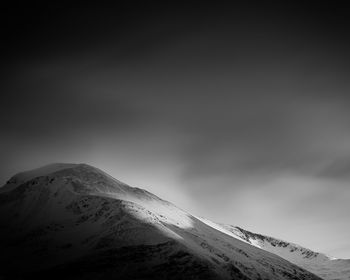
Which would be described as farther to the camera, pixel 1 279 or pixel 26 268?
pixel 26 268

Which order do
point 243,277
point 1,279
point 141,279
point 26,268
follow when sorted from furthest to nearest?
1. point 26,268
2. point 243,277
3. point 141,279
4. point 1,279

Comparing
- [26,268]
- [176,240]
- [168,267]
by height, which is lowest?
[26,268]

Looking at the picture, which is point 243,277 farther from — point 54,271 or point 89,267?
point 54,271

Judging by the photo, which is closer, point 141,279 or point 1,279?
point 1,279

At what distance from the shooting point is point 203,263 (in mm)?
178000

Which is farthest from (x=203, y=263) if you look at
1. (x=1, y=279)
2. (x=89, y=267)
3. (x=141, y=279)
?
(x=1, y=279)

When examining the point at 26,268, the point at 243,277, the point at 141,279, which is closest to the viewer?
the point at 141,279

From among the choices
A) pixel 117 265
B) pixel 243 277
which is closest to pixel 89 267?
pixel 117 265

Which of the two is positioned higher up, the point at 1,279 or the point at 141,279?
the point at 141,279

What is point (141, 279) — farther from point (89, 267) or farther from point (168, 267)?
point (89, 267)

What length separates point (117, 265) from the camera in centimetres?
18275

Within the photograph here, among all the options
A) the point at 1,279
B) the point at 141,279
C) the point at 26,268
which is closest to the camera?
the point at 1,279

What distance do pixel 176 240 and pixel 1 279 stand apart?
77983mm

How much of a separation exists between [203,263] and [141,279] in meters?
27.0
